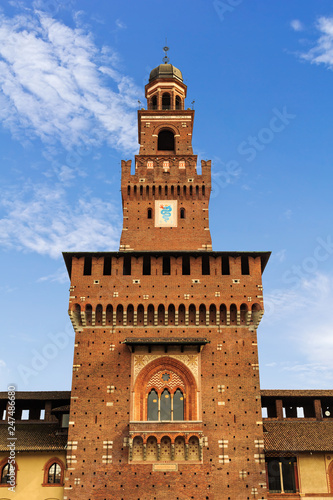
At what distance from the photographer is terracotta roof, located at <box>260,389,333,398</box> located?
3753 cm

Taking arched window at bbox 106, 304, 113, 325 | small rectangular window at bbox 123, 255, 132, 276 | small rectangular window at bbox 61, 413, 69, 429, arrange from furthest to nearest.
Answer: small rectangular window at bbox 123, 255, 132, 276 → small rectangular window at bbox 61, 413, 69, 429 → arched window at bbox 106, 304, 113, 325

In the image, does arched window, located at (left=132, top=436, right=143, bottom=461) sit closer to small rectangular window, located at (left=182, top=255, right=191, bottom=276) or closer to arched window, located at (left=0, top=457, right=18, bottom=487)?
arched window, located at (left=0, top=457, right=18, bottom=487)

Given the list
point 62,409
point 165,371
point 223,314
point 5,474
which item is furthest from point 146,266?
point 5,474

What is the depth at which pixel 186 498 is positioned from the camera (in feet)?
103

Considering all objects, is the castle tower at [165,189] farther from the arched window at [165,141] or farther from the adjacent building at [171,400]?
the adjacent building at [171,400]

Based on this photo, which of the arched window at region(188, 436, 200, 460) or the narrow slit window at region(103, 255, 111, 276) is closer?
the arched window at region(188, 436, 200, 460)

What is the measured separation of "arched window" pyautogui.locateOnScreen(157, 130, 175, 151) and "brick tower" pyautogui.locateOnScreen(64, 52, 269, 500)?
8.73 meters

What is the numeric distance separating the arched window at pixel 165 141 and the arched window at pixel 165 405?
20.8 meters

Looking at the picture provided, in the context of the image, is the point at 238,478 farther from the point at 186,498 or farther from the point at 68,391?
the point at 68,391

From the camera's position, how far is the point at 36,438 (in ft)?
116

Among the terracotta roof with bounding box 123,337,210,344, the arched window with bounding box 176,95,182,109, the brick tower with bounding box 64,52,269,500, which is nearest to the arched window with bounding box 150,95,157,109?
the arched window with bounding box 176,95,182,109

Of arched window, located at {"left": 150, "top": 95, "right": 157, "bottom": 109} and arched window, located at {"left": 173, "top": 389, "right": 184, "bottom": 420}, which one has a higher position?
arched window, located at {"left": 150, "top": 95, "right": 157, "bottom": 109}

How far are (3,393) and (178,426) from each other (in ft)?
44.0

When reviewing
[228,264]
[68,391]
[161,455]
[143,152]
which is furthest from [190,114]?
[161,455]
